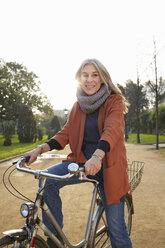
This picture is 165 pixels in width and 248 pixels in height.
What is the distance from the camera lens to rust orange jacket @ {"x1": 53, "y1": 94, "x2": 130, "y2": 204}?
6.93 ft

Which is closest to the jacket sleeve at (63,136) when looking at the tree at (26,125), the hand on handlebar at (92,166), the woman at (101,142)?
the woman at (101,142)

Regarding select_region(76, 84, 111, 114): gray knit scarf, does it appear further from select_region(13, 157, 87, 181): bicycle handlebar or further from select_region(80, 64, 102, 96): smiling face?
select_region(13, 157, 87, 181): bicycle handlebar

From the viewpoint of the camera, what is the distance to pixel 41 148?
2320 millimetres

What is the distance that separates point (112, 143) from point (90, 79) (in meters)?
0.65

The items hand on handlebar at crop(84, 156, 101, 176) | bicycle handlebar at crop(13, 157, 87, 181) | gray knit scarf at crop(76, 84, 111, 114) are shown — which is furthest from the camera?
gray knit scarf at crop(76, 84, 111, 114)

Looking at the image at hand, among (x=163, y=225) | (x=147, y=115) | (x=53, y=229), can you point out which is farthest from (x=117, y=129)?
(x=147, y=115)

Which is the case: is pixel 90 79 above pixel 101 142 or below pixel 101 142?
above

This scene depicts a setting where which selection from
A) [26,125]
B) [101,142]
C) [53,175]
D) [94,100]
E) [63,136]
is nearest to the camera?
[53,175]

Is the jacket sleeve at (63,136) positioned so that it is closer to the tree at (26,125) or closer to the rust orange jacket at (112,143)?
the rust orange jacket at (112,143)

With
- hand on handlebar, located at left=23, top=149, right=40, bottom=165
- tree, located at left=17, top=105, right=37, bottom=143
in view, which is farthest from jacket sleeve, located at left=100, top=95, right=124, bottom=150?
tree, located at left=17, top=105, right=37, bottom=143

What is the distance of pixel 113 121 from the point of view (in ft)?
7.02

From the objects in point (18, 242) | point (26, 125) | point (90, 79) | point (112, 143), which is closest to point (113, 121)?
point (112, 143)

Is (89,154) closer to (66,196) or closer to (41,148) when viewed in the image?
(41,148)

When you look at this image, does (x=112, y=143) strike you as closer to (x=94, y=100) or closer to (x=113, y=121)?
(x=113, y=121)
